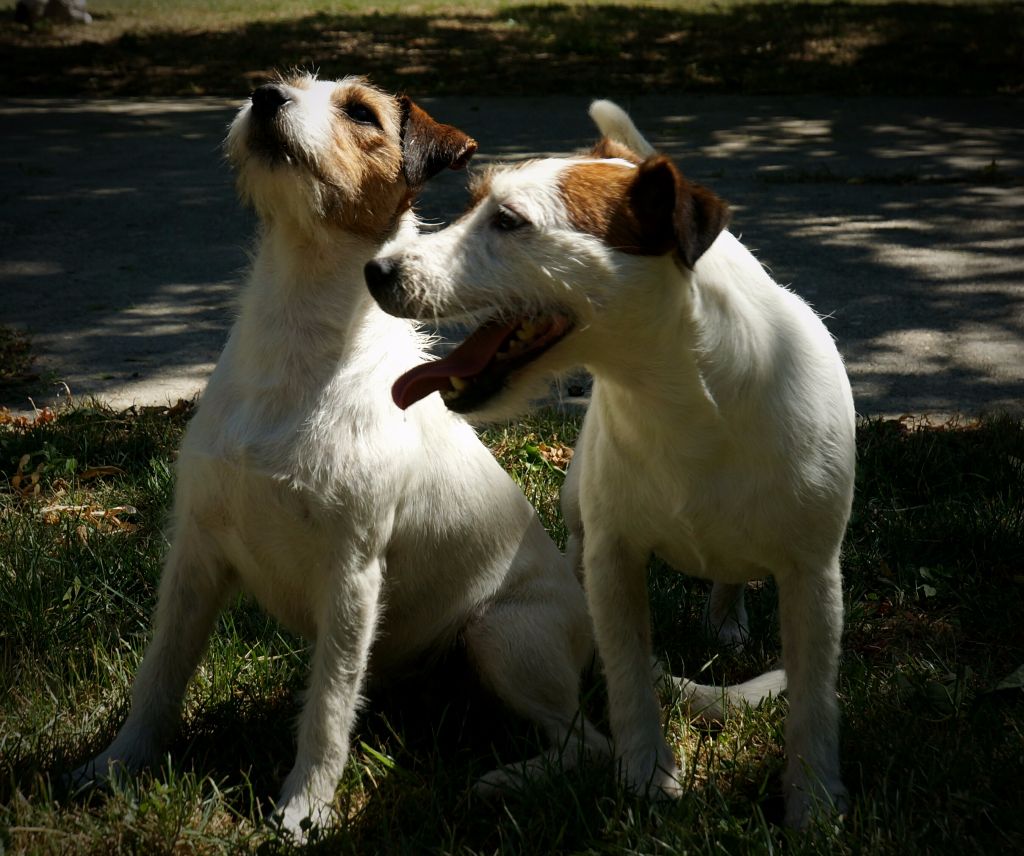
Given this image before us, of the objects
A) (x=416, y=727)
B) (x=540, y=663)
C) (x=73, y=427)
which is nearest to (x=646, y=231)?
(x=540, y=663)

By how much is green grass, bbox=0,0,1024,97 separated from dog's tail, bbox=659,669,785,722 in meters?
11.8

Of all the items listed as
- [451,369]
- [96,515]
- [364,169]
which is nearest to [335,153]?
[364,169]

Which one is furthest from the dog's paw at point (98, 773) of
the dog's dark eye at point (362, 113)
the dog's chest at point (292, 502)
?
the dog's dark eye at point (362, 113)

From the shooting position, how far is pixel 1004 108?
12.7 m

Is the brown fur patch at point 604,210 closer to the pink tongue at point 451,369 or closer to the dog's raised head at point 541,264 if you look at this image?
the dog's raised head at point 541,264

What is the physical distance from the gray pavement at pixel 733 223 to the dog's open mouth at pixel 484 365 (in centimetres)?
336

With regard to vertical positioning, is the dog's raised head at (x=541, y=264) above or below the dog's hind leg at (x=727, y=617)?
above

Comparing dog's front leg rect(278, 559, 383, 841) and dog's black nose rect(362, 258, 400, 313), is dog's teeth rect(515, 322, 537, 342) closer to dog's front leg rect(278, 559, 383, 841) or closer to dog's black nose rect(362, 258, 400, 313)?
dog's black nose rect(362, 258, 400, 313)

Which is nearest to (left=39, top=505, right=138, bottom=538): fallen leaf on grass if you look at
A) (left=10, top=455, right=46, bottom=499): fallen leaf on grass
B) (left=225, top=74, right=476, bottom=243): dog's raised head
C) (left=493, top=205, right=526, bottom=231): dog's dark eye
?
(left=10, top=455, right=46, bottom=499): fallen leaf on grass

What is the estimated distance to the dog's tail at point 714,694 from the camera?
3578mm

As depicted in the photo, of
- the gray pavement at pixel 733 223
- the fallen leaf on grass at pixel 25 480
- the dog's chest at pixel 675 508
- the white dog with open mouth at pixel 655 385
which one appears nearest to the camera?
the white dog with open mouth at pixel 655 385

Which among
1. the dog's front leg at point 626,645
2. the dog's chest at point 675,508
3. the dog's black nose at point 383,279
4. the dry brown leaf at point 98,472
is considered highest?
the dog's black nose at point 383,279

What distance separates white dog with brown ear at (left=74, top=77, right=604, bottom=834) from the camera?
312 centimetres

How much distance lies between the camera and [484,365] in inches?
115
